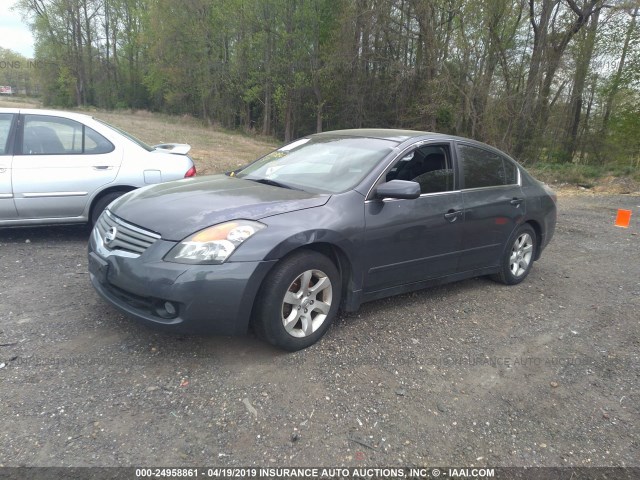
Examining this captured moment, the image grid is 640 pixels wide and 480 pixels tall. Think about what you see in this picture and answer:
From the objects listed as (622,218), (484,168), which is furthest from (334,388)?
(622,218)

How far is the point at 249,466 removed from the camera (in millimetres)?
2334

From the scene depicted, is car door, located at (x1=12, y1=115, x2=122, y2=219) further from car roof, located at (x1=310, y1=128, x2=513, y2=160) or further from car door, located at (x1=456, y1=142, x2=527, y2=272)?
car door, located at (x1=456, y1=142, x2=527, y2=272)

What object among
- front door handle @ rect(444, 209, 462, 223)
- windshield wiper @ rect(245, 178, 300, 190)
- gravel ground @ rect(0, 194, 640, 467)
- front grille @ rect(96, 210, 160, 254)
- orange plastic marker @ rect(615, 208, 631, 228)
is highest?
windshield wiper @ rect(245, 178, 300, 190)

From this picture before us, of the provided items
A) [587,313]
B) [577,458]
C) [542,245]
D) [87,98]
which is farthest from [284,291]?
[87,98]

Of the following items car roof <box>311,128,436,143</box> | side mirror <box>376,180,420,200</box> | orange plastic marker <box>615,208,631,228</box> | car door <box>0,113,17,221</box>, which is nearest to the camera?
side mirror <box>376,180,420,200</box>

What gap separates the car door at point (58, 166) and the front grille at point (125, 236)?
226 cm

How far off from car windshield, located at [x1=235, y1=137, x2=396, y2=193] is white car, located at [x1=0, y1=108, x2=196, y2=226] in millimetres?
1952

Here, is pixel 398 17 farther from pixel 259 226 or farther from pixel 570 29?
pixel 259 226

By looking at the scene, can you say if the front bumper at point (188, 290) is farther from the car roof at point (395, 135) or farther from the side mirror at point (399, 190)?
the car roof at point (395, 135)

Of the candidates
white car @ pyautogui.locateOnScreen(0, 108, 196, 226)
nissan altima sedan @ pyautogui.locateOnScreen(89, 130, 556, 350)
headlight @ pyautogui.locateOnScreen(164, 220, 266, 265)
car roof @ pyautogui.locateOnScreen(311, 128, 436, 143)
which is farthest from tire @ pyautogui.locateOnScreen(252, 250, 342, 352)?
white car @ pyautogui.locateOnScreen(0, 108, 196, 226)

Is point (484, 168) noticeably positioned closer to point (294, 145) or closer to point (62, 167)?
point (294, 145)

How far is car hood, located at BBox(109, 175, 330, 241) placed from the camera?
3.20m

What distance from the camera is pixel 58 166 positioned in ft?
17.9

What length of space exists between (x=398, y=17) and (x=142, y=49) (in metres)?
36.1
